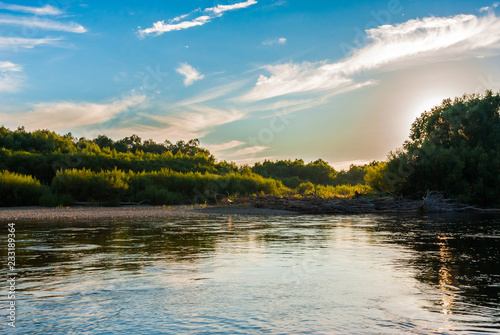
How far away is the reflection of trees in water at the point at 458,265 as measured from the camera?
18.9 ft

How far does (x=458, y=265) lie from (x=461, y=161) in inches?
1026

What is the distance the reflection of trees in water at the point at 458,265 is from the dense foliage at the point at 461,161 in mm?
17910

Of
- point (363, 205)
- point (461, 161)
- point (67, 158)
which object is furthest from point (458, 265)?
point (67, 158)

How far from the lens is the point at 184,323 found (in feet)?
15.4

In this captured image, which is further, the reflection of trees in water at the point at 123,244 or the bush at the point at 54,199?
the bush at the point at 54,199

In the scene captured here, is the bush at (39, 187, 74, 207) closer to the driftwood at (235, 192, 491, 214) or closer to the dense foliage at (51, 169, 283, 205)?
the dense foliage at (51, 169, 283, 205)

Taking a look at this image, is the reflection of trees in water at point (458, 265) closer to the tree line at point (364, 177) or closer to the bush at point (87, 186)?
the tree line at point (364, 177)

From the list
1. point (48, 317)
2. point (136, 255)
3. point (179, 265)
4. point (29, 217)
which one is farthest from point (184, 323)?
point (29, 217)

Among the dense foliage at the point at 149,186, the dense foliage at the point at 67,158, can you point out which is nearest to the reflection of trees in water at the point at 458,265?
the dense foliage at the point at 149,186

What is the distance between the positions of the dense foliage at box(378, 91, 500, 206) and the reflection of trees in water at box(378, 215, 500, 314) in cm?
1791

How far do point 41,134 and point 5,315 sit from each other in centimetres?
5359

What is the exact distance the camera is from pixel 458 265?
8398 millimetres

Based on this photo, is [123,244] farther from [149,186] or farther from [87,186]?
[149,186]

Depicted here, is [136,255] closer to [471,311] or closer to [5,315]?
[5,315]
